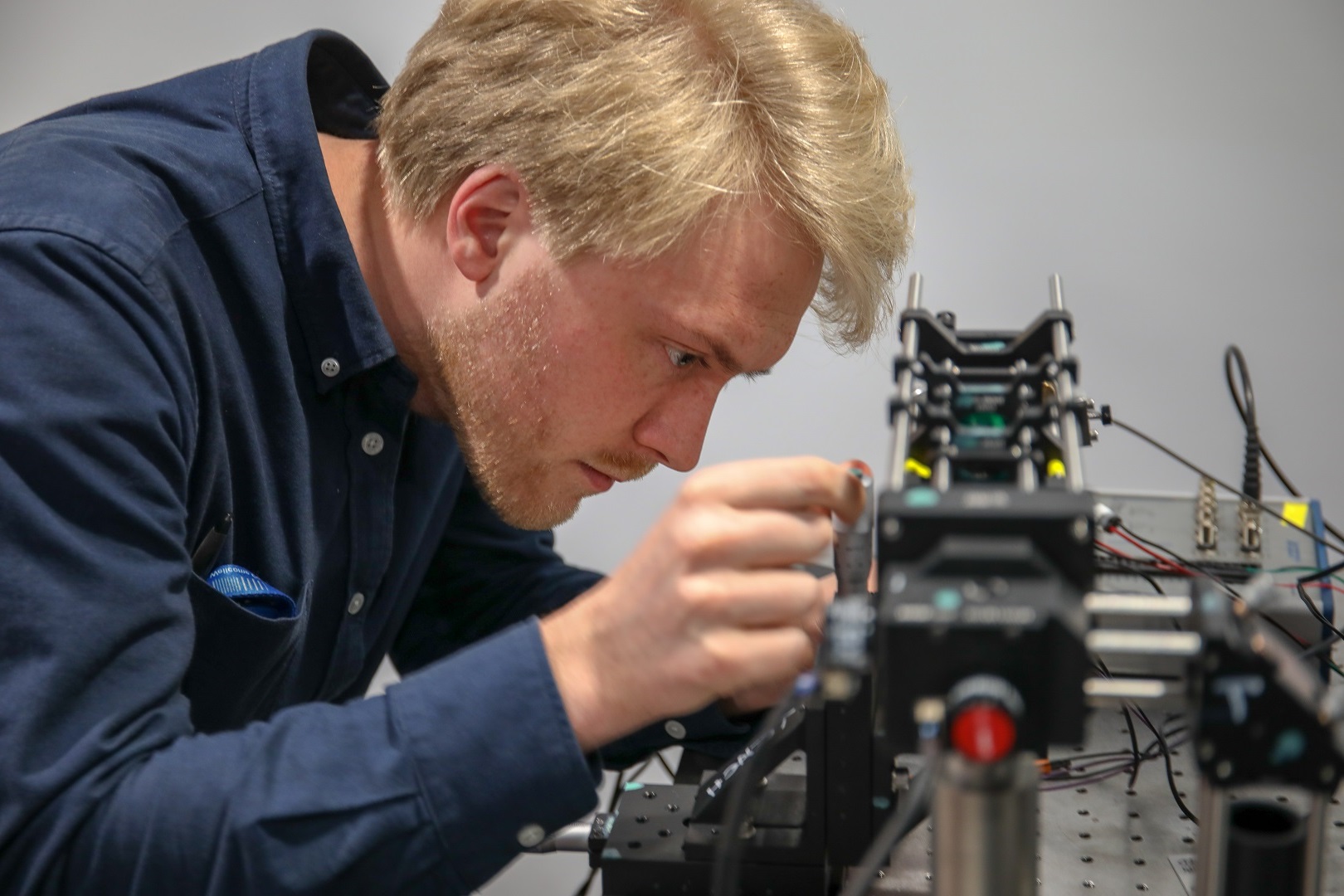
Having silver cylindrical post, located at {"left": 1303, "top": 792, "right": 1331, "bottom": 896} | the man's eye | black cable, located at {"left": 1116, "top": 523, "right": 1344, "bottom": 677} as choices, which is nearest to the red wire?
black cable, located at {"left": 1116, "top": 523, "right": 1344, "bottom": 677}

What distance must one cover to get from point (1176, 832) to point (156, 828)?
0.72m

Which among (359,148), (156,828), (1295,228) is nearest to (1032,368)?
(156,828)

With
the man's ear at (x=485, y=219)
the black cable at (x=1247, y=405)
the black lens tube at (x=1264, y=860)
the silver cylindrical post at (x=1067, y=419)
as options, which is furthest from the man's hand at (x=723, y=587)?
the black cable at (x=1247, y=405)

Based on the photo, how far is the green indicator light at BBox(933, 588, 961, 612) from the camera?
→ 0.41 meters

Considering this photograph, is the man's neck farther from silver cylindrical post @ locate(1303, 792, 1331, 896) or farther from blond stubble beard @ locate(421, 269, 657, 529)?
silver cylindrical post @ locate(1303, 792, 1331, 896)

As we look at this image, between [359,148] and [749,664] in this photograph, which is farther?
[359,148]

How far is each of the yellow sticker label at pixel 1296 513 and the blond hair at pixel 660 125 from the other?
0.57 metres

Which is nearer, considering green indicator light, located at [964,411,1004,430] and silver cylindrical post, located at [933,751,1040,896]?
silver cylindrical post, located at [933,751,1040,896]

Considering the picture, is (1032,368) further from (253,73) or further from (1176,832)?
(253,73)

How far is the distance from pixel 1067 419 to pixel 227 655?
70 cm

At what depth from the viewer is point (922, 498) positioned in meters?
0.45

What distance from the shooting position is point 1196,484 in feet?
5.51

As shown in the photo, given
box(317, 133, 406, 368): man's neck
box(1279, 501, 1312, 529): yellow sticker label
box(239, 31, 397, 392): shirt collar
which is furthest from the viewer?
box(1279, 501, 1312, 529): yellow sticker label

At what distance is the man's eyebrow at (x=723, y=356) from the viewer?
96cm
